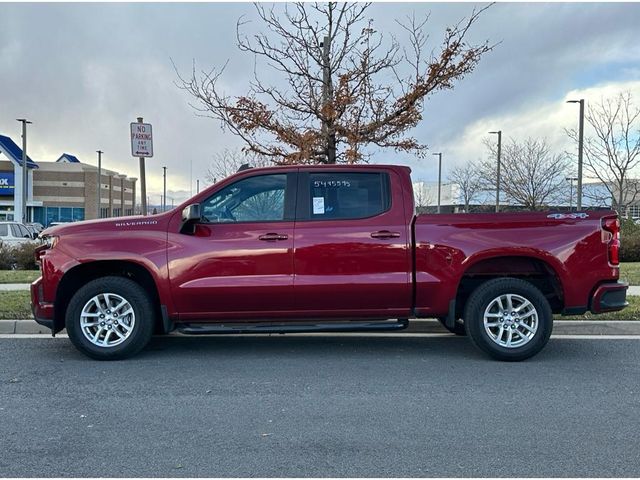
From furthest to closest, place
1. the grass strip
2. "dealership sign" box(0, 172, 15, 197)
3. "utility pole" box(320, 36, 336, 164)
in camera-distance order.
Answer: "dealership sign" box(0, 172, 15, 197) → the grass strip → "utility pole" box(320, 36, 336, 164)

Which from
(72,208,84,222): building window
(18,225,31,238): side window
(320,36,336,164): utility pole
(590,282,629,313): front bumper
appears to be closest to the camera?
(590,282,629,313): front bumper

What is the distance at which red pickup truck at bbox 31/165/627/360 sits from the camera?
5695 mm

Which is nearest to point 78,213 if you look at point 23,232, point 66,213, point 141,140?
point 66,213

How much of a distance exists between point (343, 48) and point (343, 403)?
7340 mm

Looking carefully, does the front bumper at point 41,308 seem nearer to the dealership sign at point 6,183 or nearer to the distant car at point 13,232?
the distant car at point 13,232

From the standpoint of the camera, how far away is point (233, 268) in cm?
569

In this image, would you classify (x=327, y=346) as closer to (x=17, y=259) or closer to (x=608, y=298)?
(x=608, y=298)

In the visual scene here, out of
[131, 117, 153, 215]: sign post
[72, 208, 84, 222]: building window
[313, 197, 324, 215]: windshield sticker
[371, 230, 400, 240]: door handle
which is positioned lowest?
Result: [371, 230, 400, 240]: door handle

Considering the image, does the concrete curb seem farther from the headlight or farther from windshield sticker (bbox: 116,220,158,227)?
windshield sticker (bbox: 116,220,158,227)

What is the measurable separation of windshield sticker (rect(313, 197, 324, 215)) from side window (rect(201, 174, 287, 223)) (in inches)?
12.9

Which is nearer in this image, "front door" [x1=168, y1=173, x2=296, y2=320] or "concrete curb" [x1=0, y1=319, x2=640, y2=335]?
"front door" [x1=168, y1=173, x2=296, y2=320]

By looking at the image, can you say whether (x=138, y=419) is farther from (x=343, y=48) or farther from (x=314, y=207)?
(x=343, y=48)

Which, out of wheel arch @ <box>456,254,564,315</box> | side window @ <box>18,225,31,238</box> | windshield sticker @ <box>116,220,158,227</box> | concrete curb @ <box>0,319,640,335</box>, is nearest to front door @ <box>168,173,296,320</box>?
windshield sticker @ <box>116,220,158,227</box>

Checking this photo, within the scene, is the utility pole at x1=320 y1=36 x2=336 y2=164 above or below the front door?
above
